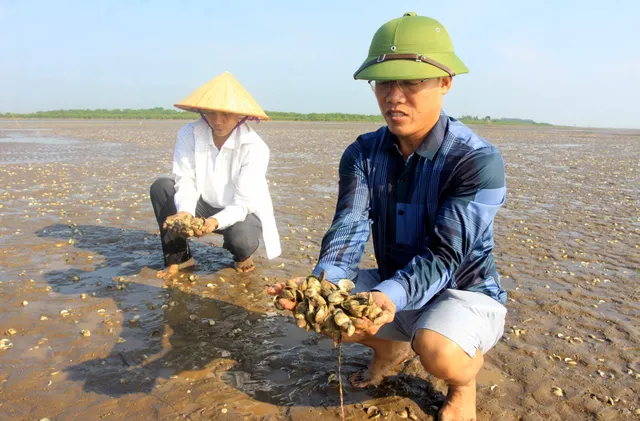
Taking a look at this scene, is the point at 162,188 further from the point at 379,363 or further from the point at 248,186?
the point at 379,363

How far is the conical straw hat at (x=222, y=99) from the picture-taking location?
5.04 metres

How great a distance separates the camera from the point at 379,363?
3443mm

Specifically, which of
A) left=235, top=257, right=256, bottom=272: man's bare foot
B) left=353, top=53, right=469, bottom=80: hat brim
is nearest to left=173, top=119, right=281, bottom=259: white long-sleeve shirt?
left=235, top=257, right=256, bottom=272: man's bare foot

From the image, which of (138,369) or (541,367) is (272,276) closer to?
(138,369)

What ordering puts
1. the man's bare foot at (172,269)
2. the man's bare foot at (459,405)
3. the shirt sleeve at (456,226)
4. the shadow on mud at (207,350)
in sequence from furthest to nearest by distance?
the man's bare foot at (172,269)
the shadow on mud at (207,350)
the man's bare foot at (459,405)
the shirt sleeve at (456,226)

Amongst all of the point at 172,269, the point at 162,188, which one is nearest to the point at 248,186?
the point at 162,188

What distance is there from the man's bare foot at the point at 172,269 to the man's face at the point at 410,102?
11.1 ft

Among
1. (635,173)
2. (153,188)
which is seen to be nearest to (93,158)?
(153,188)

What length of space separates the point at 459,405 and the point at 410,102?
1.77 m

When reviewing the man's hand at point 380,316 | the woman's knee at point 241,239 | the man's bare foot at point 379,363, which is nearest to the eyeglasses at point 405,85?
the man's hand at point 380,316

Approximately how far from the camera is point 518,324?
4398 mm

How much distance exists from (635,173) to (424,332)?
15460 millimetres

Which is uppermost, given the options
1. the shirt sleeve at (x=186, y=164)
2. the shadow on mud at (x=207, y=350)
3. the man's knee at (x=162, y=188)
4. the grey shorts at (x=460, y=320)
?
the shirt sleeve at (x=186, y=164)

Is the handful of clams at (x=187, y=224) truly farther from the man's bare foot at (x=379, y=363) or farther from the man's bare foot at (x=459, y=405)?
the man's bare foot at (x=459, y=405)
